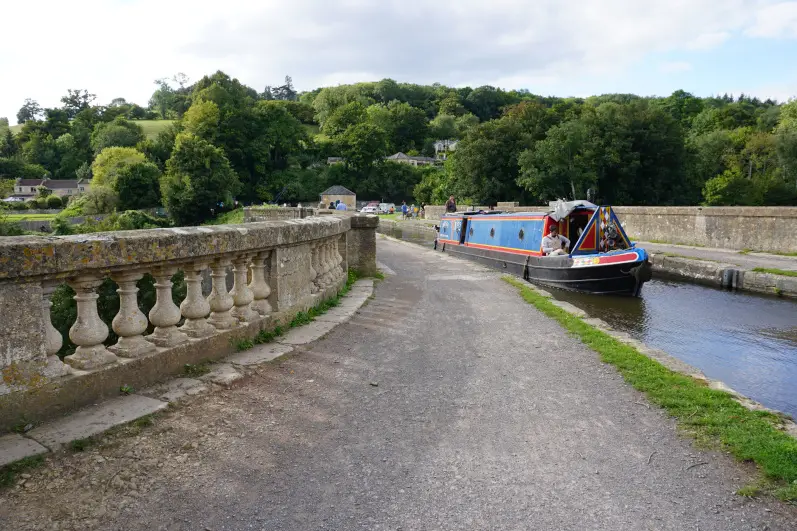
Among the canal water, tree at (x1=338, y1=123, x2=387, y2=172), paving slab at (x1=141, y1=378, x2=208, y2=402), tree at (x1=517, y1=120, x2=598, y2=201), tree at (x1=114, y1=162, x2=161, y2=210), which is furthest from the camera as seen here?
tree at (x1=338, y1=123, x2=387, y2=172)

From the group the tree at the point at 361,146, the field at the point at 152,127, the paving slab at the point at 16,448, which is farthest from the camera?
the field at the point at 152,127

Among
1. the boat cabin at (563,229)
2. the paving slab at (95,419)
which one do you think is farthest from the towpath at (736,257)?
the paving slab at (95,419)

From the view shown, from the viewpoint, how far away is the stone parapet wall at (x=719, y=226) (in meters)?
16.8

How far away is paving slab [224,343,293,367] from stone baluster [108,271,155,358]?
0.84 metres

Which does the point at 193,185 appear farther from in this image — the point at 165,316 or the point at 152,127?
the point at 152,127

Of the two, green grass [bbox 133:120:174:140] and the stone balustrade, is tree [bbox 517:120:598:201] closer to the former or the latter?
the stone balustrade

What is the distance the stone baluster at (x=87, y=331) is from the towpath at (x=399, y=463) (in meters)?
0.60

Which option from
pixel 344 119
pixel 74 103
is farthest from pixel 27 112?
pixel 344 119

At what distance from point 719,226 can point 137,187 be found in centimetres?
5933

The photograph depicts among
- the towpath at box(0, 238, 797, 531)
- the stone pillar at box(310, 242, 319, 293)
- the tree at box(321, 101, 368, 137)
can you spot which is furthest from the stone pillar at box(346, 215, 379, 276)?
the tree at box(321, 101, 368, 137)

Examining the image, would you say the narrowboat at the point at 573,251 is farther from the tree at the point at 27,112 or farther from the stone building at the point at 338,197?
the tree at the point at 27,112

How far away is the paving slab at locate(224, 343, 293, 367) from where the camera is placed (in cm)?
440

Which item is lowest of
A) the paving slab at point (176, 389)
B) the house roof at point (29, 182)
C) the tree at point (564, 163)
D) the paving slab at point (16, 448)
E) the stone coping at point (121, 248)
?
the paving slab at point (176, 389)

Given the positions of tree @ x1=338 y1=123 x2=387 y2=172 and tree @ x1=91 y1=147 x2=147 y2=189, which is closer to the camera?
tree @ x1=91 y1=147 x2=147 y2=189
